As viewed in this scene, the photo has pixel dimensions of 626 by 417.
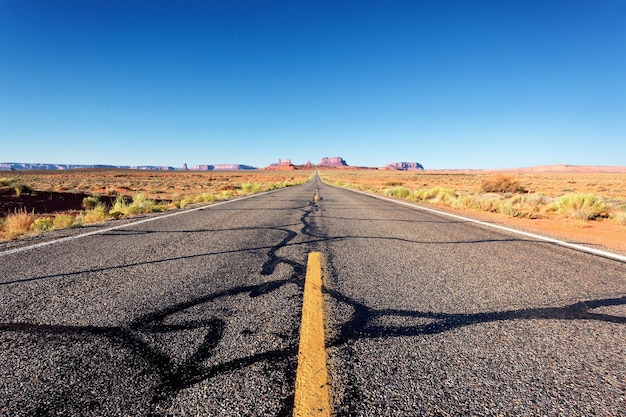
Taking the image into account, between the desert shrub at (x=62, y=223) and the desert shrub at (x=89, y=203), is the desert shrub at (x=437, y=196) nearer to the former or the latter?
the desert shrub at (x=62, y=223)

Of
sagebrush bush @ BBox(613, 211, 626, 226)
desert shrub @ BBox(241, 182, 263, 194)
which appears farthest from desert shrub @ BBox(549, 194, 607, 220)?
desert shrub @ BBox(241, 182, 263, 194)

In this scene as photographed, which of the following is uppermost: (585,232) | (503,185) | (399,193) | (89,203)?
(503,185)

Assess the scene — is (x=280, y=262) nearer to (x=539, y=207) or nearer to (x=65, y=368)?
(x=65, y=368)

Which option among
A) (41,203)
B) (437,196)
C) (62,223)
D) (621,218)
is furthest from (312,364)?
(41,203)

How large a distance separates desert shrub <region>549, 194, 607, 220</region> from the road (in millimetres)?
5890

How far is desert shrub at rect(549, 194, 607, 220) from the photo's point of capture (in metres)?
8.52

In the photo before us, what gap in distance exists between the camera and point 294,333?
1.98 m

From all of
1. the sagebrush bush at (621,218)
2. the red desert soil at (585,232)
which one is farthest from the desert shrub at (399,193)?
the sagebrush bush at (621,218)

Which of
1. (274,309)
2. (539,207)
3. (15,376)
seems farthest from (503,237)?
(539,207)

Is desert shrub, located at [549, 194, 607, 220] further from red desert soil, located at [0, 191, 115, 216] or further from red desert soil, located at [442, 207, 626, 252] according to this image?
red desert soil, located at [0, 191, 115, 216]

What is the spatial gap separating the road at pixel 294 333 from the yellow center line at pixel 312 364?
5 cm

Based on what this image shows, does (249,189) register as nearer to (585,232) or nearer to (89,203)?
(89,203)

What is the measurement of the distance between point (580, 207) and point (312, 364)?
10897mm

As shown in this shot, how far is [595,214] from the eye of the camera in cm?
887
